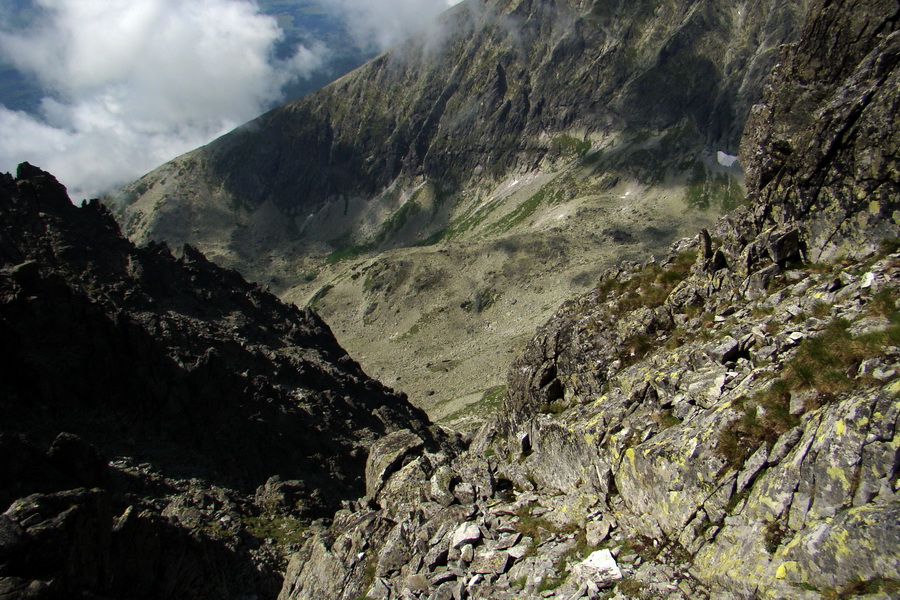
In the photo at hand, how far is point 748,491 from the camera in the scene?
10.1m

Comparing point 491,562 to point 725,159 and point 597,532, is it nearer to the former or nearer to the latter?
point 597,532

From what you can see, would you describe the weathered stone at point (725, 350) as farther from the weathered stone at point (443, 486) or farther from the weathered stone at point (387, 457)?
the weathered stone at point (387, 457)

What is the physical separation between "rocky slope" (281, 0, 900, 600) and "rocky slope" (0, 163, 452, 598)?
24.2 feet

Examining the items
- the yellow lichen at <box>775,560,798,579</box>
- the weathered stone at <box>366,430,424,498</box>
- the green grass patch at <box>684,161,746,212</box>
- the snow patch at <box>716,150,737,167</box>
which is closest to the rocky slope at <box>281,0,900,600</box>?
the yellow lichen at <box>775,560,798,579</box>

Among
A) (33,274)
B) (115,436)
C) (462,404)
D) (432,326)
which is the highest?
(33,274)

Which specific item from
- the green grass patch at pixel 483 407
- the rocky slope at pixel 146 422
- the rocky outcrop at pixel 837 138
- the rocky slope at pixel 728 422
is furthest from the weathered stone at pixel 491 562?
the green grass patch at pixel 483 407

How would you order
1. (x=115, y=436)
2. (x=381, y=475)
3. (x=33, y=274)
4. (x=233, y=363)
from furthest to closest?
(x=233, y=363)
(x=33, y=274)
(x=115, y=436)
(x=381, y=475)

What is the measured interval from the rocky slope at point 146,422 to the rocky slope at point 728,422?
738cm

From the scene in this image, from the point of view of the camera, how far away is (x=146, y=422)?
121ft

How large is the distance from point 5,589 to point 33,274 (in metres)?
28.9

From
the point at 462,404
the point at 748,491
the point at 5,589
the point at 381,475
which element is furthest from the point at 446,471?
the point at 462,404

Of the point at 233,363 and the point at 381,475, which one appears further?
the point at 233,363

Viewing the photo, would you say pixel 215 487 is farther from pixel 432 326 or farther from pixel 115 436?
pixel 432 326

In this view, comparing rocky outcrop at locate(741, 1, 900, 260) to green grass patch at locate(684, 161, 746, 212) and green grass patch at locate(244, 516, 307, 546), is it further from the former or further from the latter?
green grass patch at locate(684, 161, 746, 212)
